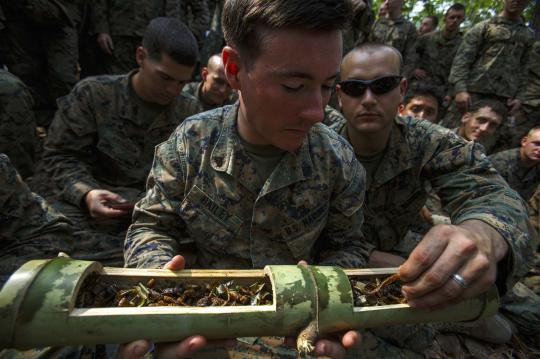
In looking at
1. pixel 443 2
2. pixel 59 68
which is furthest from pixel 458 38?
pixel 443 2

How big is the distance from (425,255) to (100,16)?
5825mm

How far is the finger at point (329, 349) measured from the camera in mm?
1521

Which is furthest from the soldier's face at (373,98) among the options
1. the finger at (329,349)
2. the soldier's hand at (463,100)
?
the soldier's hand at (463,100)

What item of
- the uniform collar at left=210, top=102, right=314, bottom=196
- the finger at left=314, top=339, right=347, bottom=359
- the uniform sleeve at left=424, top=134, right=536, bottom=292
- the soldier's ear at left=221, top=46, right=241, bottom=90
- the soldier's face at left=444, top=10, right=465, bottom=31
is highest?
the soldier's face at left=444, top=10, right=465, bottom=31

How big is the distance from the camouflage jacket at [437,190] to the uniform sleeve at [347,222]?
1.92ft

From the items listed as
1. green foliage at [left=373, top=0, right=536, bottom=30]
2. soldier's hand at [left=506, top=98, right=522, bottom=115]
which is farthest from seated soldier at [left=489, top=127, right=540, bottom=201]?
green foliage at [left=373, top=0, right=536, bottom=30]

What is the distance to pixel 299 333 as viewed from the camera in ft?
5.06

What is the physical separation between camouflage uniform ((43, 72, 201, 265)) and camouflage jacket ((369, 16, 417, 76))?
7359 millimetres

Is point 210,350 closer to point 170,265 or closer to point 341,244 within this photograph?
point 170,265

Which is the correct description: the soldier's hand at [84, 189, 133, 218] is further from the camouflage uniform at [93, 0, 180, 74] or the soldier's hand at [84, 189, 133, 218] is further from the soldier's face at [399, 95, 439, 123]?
the soldier's face at [399, 95, 439, 123]

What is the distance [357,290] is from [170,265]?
0.85m

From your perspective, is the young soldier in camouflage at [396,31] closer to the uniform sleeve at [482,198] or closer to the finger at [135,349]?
the uniform sleeve at [482,198]

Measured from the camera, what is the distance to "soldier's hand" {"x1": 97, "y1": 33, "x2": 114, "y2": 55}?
18.5 ft

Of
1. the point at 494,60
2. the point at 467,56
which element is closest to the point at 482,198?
the point at 467,56
